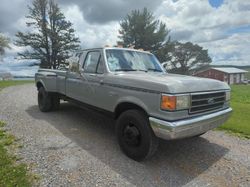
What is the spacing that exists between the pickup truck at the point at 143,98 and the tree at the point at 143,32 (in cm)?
2911

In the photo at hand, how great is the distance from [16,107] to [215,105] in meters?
7.22

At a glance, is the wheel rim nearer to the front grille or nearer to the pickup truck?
the pickup truck

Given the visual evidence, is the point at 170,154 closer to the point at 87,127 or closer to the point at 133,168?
the point at 133,168

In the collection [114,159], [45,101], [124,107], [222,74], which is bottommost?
[114,159]

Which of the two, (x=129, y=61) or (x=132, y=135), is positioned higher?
(x=129, y=61)

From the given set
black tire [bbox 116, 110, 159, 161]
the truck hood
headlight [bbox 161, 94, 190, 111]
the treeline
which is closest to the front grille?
the truck hood

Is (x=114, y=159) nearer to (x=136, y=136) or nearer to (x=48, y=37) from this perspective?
(x=136, y=136)

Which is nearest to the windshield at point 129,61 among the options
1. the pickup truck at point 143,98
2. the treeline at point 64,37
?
the pickup truck at point 143,98

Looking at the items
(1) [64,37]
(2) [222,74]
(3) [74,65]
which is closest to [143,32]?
(1) [64,37]

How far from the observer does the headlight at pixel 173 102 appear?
10.5 ft

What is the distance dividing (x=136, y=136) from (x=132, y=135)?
0.08 meters

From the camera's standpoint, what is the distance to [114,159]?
3.90m

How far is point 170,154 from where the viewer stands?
4.23 metres

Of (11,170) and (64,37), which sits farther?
(64,37)
